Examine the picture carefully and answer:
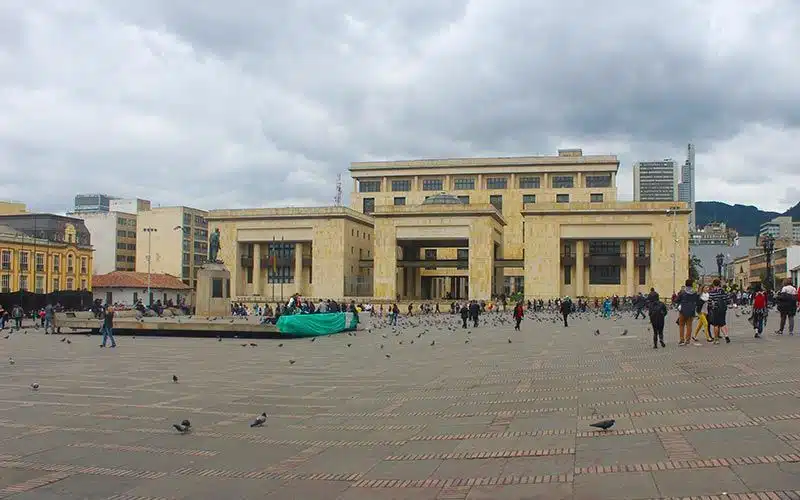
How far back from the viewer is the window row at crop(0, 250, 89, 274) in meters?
73.8

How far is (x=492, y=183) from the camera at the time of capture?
344 feet

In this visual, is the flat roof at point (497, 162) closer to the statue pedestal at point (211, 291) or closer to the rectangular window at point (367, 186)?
the rectangular window at point (367, 186)

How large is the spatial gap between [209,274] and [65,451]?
31644mm

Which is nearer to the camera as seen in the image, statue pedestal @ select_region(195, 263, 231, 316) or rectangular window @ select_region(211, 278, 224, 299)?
statue pedestal @ select_region(195, 263, 231, 316)

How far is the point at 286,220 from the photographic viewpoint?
91.6 metres

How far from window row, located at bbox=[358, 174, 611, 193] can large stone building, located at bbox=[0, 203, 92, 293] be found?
129 feet

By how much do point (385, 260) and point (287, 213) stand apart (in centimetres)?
1476

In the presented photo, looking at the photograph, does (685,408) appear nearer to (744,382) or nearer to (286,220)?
(744,382)

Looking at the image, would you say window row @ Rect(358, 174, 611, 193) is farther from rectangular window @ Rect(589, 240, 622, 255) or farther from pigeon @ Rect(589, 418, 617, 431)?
pigeon @ Rect(589, 418, 617, 431)

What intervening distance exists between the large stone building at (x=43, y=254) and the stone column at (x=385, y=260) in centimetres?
3302

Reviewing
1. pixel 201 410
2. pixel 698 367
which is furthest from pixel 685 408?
pixel 201 410

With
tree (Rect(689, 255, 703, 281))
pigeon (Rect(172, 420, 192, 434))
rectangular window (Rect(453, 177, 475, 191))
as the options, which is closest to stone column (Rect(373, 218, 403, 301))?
rectangular window (Rect(453, 177, 475, 191))

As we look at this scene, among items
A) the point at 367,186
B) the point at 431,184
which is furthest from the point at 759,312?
the point at 367,186

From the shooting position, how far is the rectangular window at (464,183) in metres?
105
